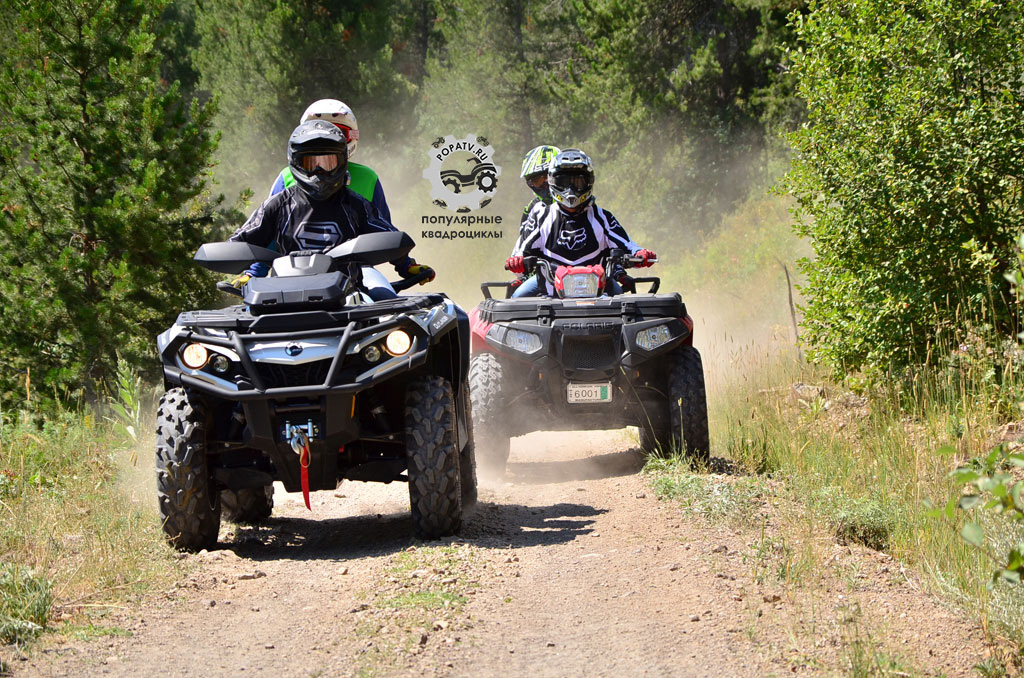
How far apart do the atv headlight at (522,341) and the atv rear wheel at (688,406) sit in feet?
3.40

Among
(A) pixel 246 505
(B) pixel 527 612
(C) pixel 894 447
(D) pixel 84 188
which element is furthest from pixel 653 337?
(D) pixel 84 188

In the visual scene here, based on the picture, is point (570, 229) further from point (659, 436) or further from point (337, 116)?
point (337, 116)

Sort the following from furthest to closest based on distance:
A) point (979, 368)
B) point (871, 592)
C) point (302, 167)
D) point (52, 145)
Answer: point (52, 145)
point (979, 368)
point (302, 167)
point (871, 592)

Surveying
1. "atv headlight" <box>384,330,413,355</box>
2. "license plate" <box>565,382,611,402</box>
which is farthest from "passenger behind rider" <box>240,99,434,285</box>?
Result: "license plate" <box>565,382,611,402</box>

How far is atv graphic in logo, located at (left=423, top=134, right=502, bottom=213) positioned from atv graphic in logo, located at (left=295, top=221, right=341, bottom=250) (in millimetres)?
24143

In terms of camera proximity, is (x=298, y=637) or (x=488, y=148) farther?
(x=488, y=148)

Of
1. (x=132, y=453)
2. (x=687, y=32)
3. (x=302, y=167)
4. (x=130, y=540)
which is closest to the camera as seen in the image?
(x=130, y=540)

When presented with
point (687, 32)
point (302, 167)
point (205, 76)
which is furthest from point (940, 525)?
point (205, 76)

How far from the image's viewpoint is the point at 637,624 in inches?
185

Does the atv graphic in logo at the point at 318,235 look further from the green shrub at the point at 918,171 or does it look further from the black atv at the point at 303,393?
the green shrub at the point at 918,171

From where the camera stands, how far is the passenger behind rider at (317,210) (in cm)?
684

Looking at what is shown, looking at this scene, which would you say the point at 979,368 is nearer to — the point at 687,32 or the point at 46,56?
the point at 46,56

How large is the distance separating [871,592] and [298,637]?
7.95 feet

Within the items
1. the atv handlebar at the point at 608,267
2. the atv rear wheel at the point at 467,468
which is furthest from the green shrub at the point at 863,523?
the atv handlebar at the point at 608,267
